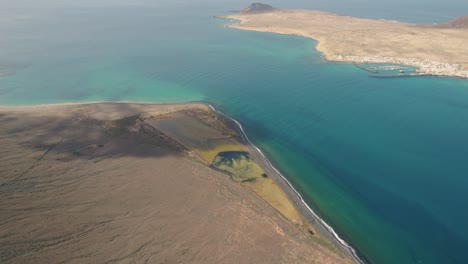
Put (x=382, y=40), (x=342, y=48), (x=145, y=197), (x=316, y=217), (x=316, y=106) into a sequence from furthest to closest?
(x=382, y=40) → (x=342, y=48) → (x=316, y=106) → (x=145, y=197) → (x=316, y=217)

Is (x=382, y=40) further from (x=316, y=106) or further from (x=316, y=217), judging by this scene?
(x=316, y=217)

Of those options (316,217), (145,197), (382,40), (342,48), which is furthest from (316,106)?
(382,40)

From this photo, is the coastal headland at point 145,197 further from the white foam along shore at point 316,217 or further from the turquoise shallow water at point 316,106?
the turquoise shallow water at point 316,106

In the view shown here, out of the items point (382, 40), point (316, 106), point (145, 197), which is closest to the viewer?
point (145, 197)

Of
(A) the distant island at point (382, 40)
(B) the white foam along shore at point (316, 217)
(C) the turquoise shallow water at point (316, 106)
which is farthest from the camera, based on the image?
(A) the distant island at point (382, 40)

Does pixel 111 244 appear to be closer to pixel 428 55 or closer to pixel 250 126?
pixel 250 126

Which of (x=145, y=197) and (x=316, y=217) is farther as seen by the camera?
(x=145, y=197)

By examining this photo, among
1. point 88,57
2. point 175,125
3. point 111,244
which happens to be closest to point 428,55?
point 175,125

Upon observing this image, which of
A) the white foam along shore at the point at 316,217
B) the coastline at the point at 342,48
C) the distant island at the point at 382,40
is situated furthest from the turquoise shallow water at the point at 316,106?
the distant island at the point at 382,40
